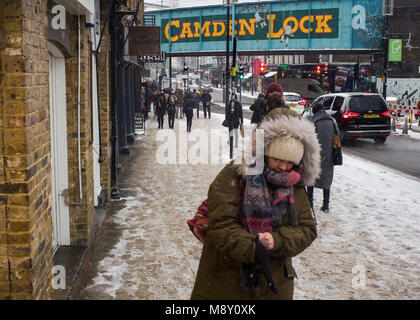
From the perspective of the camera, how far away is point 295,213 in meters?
2.86

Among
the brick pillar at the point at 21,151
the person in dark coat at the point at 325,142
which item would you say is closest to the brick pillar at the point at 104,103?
the person in dark coat at the point at 325,142

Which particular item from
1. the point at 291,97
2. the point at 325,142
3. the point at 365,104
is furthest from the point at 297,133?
the point at 291,97

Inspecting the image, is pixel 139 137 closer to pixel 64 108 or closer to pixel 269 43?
pixel 64 108

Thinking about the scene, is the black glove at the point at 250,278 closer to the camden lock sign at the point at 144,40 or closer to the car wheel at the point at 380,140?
the camden lock sign at the point at 144,40

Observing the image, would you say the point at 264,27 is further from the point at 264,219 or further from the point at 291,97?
the point at 264,219

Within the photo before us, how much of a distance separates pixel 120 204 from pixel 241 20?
27.3 metres

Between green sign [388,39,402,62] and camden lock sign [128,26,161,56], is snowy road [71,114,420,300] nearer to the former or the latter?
camden lock sign [128,26,161,56]

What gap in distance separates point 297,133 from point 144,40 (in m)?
8.97

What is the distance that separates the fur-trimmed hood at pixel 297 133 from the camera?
288 centimetres

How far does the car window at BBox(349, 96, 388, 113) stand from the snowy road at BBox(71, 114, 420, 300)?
6449 mm

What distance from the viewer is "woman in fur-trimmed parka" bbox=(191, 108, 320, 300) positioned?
2703 mm

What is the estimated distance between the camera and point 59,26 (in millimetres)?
5008

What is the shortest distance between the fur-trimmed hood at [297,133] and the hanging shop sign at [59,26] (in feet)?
8.47

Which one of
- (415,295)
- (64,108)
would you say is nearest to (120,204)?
→ (64,108)
